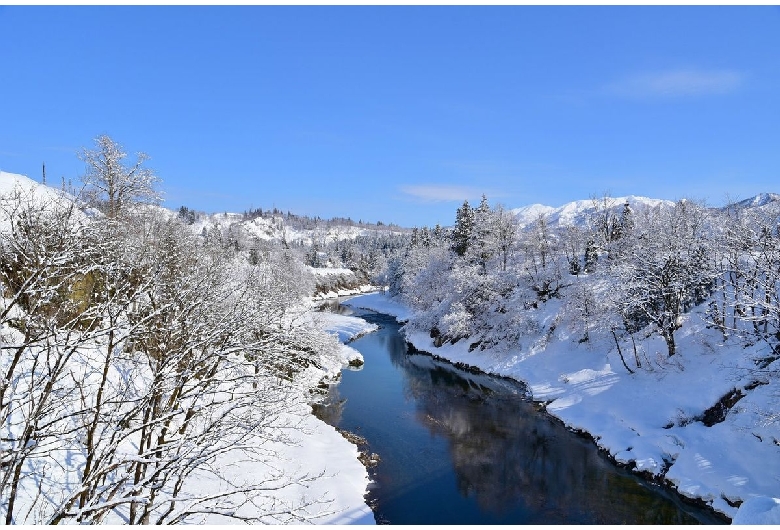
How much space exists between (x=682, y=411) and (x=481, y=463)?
11203 millimetres

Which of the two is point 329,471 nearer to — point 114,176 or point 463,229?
point 114,176

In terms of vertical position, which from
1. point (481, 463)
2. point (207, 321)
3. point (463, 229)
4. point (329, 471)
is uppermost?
point (463, 229)

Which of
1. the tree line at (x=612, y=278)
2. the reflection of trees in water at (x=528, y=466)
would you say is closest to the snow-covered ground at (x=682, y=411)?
the tree line at (x=612, y=278)

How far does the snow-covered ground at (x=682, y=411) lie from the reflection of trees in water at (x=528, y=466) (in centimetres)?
173

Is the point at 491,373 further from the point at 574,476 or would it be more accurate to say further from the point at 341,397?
the point at 574,476

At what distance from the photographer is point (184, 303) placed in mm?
11422

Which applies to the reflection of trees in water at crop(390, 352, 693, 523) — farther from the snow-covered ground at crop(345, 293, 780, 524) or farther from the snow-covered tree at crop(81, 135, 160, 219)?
the snow-covered tree at crop(81, 135, 160, 219)

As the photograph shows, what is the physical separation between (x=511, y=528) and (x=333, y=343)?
29435 millimetres

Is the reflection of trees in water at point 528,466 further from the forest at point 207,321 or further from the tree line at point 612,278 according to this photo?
the tree line at point 612,278

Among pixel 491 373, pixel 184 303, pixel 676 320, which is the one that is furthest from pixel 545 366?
pixel 184 303

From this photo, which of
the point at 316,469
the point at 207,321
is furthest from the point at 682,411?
the point at 207,321

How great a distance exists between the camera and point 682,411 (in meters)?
23.1

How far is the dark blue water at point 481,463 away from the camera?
1703 centimetres

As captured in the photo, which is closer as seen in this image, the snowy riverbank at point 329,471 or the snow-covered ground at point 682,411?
the snowy riverbank at point 329,471
